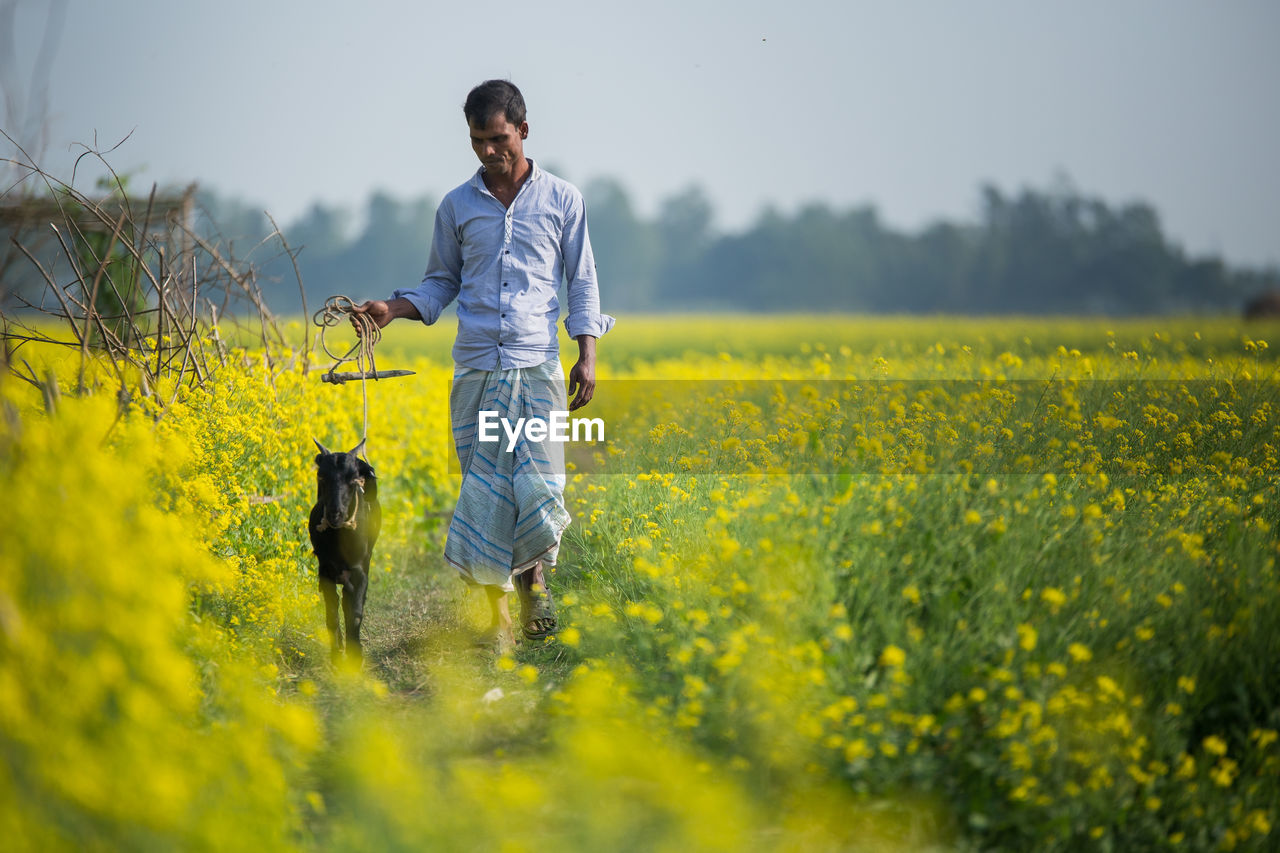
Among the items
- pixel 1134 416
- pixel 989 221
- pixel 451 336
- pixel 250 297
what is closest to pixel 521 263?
pixel 250 297

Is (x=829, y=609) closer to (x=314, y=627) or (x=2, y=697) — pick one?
(x=2, y=697)

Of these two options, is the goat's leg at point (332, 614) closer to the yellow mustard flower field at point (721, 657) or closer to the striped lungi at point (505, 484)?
the yellow mustard flower field at point (721, 657)

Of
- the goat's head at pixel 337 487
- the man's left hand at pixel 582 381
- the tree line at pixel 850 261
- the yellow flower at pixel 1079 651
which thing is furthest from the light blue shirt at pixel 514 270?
the tree line at pixel 850 261

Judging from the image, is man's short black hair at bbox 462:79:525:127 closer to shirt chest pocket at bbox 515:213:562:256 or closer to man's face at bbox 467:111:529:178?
man's face at bbox 467:111:529:178

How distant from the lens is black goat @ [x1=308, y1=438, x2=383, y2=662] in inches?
145

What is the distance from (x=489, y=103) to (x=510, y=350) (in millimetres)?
972

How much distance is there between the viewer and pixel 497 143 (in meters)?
3.88

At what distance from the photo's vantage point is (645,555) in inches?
155

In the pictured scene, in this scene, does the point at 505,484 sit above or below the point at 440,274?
below

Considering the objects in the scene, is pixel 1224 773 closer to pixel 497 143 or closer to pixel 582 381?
pixel 582 381

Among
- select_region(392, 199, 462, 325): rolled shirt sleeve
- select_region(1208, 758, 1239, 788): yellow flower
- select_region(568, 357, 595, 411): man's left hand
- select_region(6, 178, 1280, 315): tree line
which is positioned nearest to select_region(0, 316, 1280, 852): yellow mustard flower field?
select_region(1208, 758, 1239, 788): yellow flower

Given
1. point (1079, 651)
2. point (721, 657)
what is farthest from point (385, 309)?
point (1079, 651)

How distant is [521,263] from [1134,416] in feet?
10.3

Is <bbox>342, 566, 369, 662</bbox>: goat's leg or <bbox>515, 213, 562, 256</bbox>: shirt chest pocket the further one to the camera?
<bbox>515, 213, 562, 256</bbox>: shirt chest pocket
